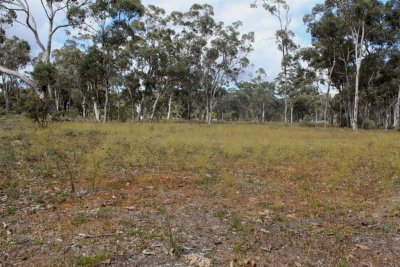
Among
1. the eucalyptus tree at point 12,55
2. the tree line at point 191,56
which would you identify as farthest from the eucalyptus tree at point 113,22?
the eucalyptus tree at point 12,55

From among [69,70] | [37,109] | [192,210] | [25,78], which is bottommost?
[192,210]

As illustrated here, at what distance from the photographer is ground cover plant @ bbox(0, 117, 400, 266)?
207 inches

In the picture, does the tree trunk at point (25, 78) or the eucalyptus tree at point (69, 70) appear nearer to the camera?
the tree trunk at point (25, 78)

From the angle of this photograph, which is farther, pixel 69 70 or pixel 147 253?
pixel 69 70

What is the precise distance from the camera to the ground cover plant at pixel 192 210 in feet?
17.3

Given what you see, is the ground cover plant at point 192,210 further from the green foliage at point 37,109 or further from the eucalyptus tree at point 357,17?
the eucalyptus tree at point 357,17

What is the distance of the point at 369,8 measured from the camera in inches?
1196

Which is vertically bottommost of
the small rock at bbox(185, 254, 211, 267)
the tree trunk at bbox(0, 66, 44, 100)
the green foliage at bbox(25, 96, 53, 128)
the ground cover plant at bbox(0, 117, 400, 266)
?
the small rock at bbox(185, 254, 211, 267)

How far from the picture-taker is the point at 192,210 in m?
7.20

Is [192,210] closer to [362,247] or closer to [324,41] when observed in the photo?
[362,247]

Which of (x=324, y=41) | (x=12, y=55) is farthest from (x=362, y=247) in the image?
A: (x=12, y=55)

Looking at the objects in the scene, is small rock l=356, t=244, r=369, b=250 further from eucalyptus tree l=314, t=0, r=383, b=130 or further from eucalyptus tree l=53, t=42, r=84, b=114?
eucalyptus tree l=53, t=42, r=84, b=114

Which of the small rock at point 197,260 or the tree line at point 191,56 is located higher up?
the tree line at point 191,56

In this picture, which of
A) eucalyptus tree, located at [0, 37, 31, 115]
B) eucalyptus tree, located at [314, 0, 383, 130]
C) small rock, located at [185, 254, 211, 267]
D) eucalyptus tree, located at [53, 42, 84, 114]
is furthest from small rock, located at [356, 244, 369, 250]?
eucalyptus tree, located at [0, 37, 31, 115]
